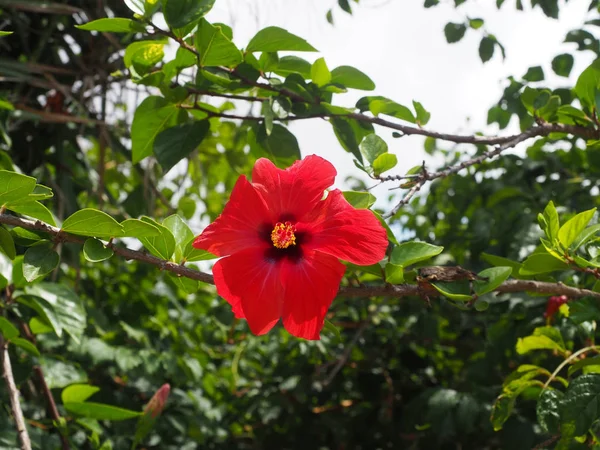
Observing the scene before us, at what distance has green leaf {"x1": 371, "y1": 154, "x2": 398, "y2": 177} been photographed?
94 cm

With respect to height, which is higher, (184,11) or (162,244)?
(184,11)

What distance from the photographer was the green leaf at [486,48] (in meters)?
1.65

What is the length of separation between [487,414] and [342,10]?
101 cm

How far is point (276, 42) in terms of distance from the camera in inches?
41.2

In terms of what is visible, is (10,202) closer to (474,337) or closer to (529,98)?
(529,98)

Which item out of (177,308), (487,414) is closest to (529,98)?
(487,414)

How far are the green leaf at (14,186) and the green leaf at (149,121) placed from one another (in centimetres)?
37

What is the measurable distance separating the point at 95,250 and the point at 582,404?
0.67 m

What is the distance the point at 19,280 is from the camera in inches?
48.8

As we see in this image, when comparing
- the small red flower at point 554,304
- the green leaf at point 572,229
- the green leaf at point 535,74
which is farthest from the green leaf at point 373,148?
the green leaf at point 535,74

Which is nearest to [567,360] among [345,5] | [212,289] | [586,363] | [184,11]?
[586,363]

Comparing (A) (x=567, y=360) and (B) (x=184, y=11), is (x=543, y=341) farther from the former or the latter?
(B) (x=184, y=11)

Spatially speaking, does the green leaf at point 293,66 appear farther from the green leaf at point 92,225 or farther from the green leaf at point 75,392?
the green leaf at point 75,392

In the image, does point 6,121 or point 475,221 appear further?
point 475,221
